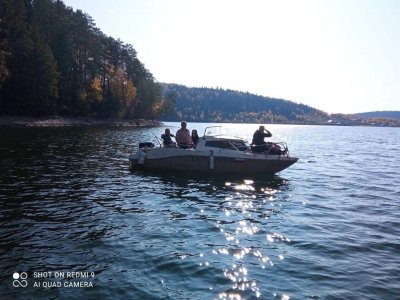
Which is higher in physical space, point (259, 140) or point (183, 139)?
point (259, 140)

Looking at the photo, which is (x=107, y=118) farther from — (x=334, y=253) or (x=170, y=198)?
(x=334, y=253)

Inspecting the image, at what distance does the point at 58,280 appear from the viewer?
765cm

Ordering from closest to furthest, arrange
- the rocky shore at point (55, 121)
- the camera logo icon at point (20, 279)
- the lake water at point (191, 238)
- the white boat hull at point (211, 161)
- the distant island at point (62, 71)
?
the camera logo icon at point (20, 279) < the lake water at point (191, 238) < the white boat hull at point (211, 161) < the rocky shore at point (55, 121) < the distant island at point (62, 71)

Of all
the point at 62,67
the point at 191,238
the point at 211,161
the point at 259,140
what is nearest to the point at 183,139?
the point at 211,161

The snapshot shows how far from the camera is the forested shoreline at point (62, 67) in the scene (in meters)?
59.2

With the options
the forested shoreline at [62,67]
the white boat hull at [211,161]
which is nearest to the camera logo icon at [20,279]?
the white boat hull at [211,161]

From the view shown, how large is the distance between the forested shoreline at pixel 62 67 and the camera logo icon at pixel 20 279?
52.3 meters

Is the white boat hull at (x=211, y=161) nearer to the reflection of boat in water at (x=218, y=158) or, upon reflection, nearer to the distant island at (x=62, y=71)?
the reflection of boat in water at (x=218, y=158)

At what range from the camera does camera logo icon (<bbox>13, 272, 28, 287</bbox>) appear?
7.41m

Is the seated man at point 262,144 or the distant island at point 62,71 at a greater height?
the distant island at point 62,71

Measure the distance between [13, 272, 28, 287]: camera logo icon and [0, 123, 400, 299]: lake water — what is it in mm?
20

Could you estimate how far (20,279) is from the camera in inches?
301

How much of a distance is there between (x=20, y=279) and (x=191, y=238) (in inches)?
190

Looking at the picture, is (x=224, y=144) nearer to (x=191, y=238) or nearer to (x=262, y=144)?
(x=262, y=144)
